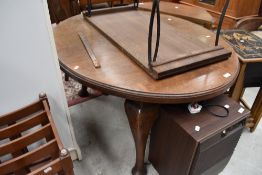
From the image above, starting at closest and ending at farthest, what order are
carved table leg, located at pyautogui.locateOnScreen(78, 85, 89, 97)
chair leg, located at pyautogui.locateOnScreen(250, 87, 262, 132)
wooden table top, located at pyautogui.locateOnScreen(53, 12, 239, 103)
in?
wooden table top, located at pyautogui.locateOnScreen(53, 12, 239, 103)
chair leg, located at pyautogui.locateOnScreen(250, 87, 262, 132)
carved table leg, located at pyautogui.locateOnScreen(78, 85, 89, 97)

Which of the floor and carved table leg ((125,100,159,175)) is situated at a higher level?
carved table leg ((125,100,159,175))

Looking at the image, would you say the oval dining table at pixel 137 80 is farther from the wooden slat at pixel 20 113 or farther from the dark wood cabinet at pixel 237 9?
the dark wood cabinet at pixel 237 9

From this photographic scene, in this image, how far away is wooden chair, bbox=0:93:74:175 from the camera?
0.87m

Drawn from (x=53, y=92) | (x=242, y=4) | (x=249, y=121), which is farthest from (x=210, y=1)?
(x=53, y=92)

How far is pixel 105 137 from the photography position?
1805 millimetres

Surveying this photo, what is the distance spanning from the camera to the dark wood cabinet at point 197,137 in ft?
3.50

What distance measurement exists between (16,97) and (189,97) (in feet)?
2.92

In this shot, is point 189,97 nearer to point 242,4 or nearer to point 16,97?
point 16,97

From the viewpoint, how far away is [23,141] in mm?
1002

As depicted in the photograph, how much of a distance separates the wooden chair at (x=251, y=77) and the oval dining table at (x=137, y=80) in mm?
276

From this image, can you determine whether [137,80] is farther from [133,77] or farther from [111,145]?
[111,145]

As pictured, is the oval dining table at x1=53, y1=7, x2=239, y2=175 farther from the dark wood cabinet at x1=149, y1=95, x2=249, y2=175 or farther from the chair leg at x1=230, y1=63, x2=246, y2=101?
the chair leg at x1=230, y1=63, x2=246, y2=101

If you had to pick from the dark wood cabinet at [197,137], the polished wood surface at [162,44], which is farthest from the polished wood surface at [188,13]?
the dark wood cabinet at [197,137]

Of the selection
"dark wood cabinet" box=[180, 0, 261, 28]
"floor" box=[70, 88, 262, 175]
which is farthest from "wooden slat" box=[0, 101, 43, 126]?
"dark wood cabinet" box=[180, 0, 261, 28]
